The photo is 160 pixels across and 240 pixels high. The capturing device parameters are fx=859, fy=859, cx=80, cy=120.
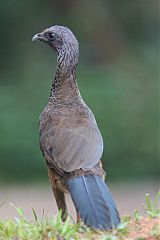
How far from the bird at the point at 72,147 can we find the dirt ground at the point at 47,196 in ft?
13.2

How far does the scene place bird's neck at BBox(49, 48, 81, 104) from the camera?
301 inches

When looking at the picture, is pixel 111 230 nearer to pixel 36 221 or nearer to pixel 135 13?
pixel 36 221

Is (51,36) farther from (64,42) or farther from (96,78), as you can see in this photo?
(96,78)

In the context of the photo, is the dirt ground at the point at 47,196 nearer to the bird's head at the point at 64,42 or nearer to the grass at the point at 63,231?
the bird's head at the point at 64,42

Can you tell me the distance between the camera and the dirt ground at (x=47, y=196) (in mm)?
12227

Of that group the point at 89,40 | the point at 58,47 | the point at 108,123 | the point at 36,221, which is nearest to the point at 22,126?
the point at 108,123

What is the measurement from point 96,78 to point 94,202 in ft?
32.3

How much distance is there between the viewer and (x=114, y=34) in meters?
17.1

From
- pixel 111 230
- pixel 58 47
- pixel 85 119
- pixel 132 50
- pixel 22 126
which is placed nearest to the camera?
pixel 111 230

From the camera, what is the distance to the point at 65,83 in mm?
7723

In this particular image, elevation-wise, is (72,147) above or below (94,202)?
above

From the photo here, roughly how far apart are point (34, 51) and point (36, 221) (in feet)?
35.5

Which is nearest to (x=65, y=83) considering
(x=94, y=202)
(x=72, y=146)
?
(x=72, y=146)

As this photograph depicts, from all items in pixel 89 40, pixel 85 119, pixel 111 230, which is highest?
pixel 89 40
